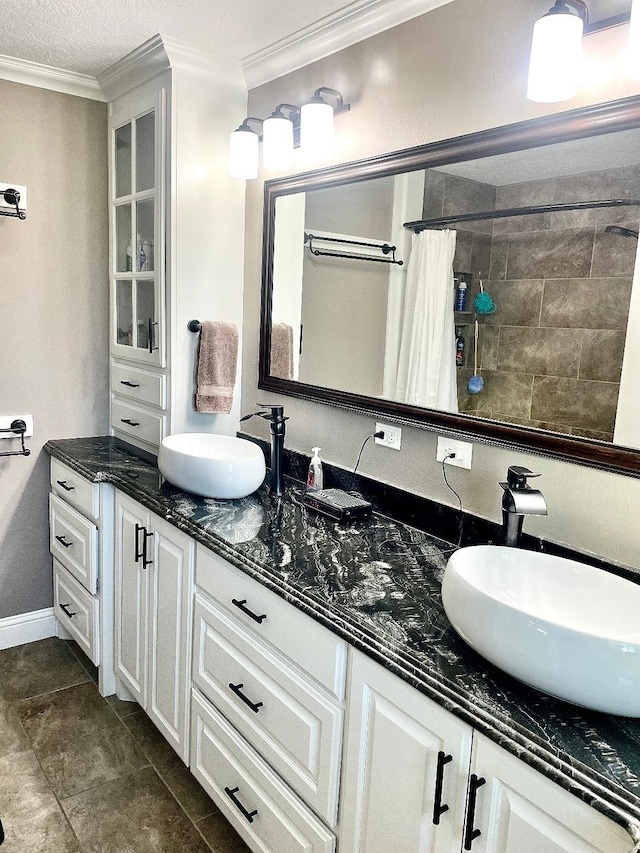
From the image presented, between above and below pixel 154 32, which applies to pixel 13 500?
below

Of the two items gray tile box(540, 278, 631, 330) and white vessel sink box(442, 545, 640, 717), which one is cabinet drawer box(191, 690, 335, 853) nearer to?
white vessel sink box(442, 545, 640, 717)

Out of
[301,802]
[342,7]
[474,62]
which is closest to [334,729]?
[301,802]

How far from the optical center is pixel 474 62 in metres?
1.72

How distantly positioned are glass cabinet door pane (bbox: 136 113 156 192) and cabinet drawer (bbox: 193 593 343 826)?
5.32 ft

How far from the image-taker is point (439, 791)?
46.9 inches

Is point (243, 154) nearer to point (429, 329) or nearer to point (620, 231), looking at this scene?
point (429, 329)

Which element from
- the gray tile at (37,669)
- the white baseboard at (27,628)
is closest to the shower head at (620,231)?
the gray tile at (37,669)

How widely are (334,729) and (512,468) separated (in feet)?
2.31

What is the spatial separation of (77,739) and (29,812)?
34 centimetres

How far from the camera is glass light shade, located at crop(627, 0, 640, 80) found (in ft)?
4.19

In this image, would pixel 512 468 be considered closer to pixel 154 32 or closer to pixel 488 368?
pixel 488 368

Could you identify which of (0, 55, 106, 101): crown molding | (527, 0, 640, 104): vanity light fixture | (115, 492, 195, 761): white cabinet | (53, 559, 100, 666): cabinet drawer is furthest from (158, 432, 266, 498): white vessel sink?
(0, 55, 106, 101): crown molding

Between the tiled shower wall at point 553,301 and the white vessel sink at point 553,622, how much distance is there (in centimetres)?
34

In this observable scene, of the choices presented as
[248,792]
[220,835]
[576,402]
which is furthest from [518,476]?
[220,835]
